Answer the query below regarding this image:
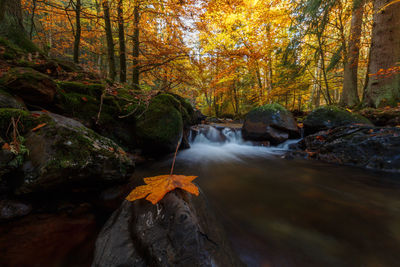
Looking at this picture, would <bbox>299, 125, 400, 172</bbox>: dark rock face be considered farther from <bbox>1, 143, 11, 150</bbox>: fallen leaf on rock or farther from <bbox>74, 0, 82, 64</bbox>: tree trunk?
<bbox>74, 0, 82, 64</bbox>: tree trunk

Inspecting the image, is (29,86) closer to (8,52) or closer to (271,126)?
(8,52)

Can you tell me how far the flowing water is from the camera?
4.15 feet

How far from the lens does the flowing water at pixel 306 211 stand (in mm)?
1264

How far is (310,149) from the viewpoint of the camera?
4.45 meters

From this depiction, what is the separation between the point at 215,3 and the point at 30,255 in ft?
24.9

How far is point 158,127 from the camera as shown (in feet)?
11.2

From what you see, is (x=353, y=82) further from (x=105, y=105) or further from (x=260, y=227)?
(x=105, y=105)

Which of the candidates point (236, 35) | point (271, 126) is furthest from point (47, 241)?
point (236, 35)

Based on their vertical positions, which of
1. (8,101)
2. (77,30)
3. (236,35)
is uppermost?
(236,35)

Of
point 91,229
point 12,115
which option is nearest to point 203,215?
point 91,229

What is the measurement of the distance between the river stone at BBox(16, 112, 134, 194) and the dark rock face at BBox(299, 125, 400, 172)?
4515 millimetres

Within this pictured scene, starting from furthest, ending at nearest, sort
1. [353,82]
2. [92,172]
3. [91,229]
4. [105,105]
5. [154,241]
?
[353,82], [105,105], [92,172], [91,229], [154,241]

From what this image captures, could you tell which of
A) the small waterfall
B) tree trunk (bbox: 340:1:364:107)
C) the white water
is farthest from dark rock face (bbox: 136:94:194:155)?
tree trunk (bbox: 340:1:364:107)

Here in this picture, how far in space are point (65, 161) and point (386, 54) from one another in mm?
8938
